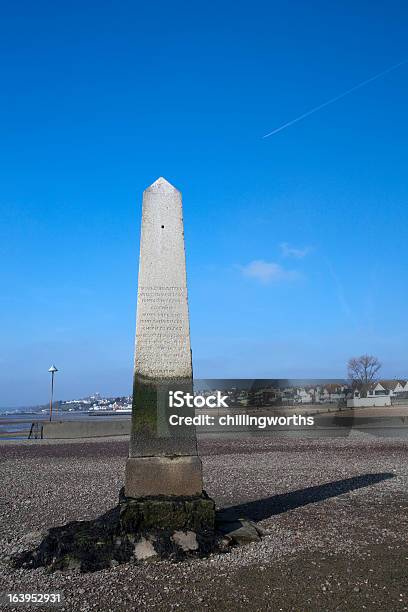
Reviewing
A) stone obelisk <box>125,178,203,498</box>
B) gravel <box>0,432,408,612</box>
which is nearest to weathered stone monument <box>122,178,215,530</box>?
stone obelisk <box>125,178,203,498</box>

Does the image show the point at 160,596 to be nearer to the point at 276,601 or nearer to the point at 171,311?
the point at 276,601

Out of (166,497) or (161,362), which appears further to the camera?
(161,362)

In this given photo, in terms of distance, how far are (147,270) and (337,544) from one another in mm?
4045

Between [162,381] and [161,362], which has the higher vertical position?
[161,362]

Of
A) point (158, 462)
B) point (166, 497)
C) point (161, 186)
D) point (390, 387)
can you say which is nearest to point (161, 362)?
point (158, 462)

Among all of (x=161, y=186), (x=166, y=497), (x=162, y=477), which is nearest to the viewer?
(x=166, y=497)

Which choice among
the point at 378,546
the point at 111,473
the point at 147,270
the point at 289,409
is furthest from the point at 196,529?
the point at 289,409

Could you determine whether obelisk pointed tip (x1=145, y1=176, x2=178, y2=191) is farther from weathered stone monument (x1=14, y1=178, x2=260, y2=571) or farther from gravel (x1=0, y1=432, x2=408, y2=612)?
gravel (x1=0, y1=432, x2=408, y2=612)

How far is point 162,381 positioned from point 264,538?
2.25m

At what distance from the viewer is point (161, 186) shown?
285 inches

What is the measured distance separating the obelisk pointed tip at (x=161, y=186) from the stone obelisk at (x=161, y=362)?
2.5 inches

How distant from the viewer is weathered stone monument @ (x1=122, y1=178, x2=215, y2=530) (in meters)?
6.04

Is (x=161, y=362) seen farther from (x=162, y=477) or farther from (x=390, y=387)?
(x=390, y=387)

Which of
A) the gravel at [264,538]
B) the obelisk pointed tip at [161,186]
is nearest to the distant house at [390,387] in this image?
the gravel at [264,538]
